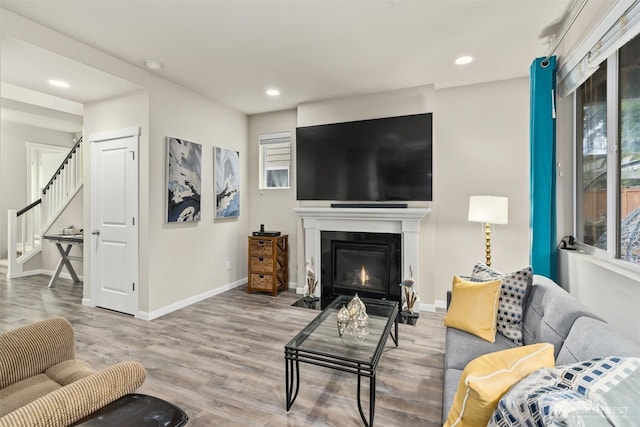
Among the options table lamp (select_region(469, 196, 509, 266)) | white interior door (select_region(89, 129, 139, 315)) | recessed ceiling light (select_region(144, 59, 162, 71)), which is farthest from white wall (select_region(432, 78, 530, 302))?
white interior door (select_region(89, 129, 139, 315))

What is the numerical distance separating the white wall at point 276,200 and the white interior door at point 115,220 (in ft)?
5.96

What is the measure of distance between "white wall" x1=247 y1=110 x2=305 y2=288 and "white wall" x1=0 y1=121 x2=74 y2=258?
16.5 feet

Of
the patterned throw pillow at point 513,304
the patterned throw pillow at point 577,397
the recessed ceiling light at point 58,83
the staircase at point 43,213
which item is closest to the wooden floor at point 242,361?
the patterned throw pillow at point 513,304

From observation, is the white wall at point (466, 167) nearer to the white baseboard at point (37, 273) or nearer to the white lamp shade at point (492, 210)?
the white lamp shade at point (492, 210)

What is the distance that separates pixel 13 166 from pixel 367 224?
283 inches

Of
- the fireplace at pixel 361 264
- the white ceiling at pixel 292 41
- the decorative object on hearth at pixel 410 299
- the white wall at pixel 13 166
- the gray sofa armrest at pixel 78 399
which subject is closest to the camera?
the gray sofa armrest at pixel 78 399

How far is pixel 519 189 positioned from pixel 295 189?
289cm

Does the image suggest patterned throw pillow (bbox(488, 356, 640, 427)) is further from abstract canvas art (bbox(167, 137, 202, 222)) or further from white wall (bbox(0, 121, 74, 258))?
white wall (bbox(0, 121, 74, 258))

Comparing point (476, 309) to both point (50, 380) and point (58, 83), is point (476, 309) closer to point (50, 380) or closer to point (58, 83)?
point (50, 380)

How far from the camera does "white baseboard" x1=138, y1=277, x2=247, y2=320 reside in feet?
11.1

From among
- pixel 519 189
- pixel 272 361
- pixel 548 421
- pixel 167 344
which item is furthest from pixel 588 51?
pixel 167 344

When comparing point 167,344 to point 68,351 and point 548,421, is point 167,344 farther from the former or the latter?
point 548,421

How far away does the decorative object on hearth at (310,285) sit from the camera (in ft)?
13.2

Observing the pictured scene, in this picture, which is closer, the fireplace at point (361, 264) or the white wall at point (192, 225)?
the white wall at point (192, 225)
